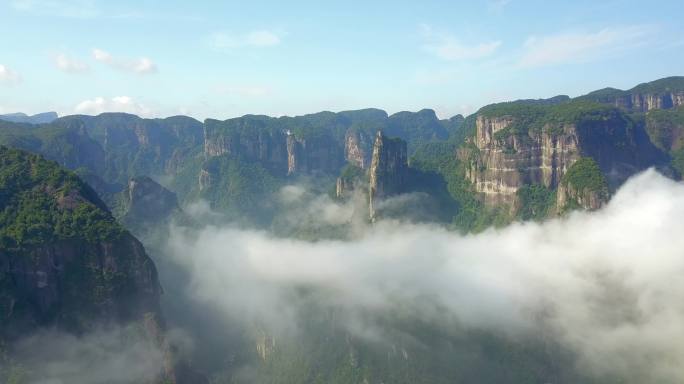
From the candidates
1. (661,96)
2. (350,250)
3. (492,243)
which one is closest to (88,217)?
(350,250)

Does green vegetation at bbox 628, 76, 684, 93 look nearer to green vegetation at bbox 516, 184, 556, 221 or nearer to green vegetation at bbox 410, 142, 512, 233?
green vegetation at bbox 410, 142, 512, 233

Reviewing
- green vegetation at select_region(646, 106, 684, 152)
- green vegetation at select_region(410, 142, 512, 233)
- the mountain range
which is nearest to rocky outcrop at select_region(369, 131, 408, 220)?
the mountain range

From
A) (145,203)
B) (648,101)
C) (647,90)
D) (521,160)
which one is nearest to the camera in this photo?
(521,160)

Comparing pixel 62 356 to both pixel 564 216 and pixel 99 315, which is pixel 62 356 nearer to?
pixel 99 315

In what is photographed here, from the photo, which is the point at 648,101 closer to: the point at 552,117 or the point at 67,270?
the point at 552,117

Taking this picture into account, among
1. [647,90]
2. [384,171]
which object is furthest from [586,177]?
[647,90]

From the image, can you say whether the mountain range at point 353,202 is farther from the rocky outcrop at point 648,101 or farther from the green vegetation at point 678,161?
the green vegetation at point 678,161
